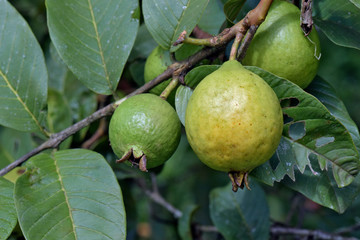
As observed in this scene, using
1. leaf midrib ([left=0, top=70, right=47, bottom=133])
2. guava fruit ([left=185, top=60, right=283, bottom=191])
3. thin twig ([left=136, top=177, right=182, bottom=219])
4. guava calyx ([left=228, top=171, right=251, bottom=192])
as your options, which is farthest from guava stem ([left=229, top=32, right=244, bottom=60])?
thin twig ([left=136, top=177, right=182, bottom=219])

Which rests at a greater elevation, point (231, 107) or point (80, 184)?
point (231, 107)

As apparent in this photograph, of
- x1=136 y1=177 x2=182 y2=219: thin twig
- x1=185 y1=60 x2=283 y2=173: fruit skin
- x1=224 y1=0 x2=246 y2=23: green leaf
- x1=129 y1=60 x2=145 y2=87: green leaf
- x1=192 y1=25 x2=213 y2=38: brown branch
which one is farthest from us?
x1=136 y1=177 x2=182 y2=219: thin twig

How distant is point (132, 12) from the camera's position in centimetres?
139

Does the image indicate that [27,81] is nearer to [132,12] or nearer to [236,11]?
[132,12]

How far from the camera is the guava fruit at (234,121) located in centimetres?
96

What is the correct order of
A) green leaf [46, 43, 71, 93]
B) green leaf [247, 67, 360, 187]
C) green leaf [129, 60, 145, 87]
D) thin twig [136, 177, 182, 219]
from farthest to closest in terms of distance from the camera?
thin twig [136, 177, 182, 219]
green leaf [46, 43, 71, 93]
green leaf [129, 60, 145, 87]
green leaf [247, 67, 360, 187]

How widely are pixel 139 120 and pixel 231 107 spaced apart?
1.00ft

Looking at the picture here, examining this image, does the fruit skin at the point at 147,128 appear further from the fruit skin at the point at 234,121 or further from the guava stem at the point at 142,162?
the fruit skin at the point at 234,121

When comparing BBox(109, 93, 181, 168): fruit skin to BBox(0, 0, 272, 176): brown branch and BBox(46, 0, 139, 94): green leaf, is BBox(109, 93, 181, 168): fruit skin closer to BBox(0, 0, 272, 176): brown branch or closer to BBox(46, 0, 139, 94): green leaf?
BBox(0, 0, 272, 176): brown branch

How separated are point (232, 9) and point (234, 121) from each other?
472 mm

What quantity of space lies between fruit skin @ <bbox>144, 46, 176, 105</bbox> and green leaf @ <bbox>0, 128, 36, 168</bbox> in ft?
2.72

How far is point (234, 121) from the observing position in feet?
3.14

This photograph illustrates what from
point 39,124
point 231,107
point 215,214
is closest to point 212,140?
point 231,107

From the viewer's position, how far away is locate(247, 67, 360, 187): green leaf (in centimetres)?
111
